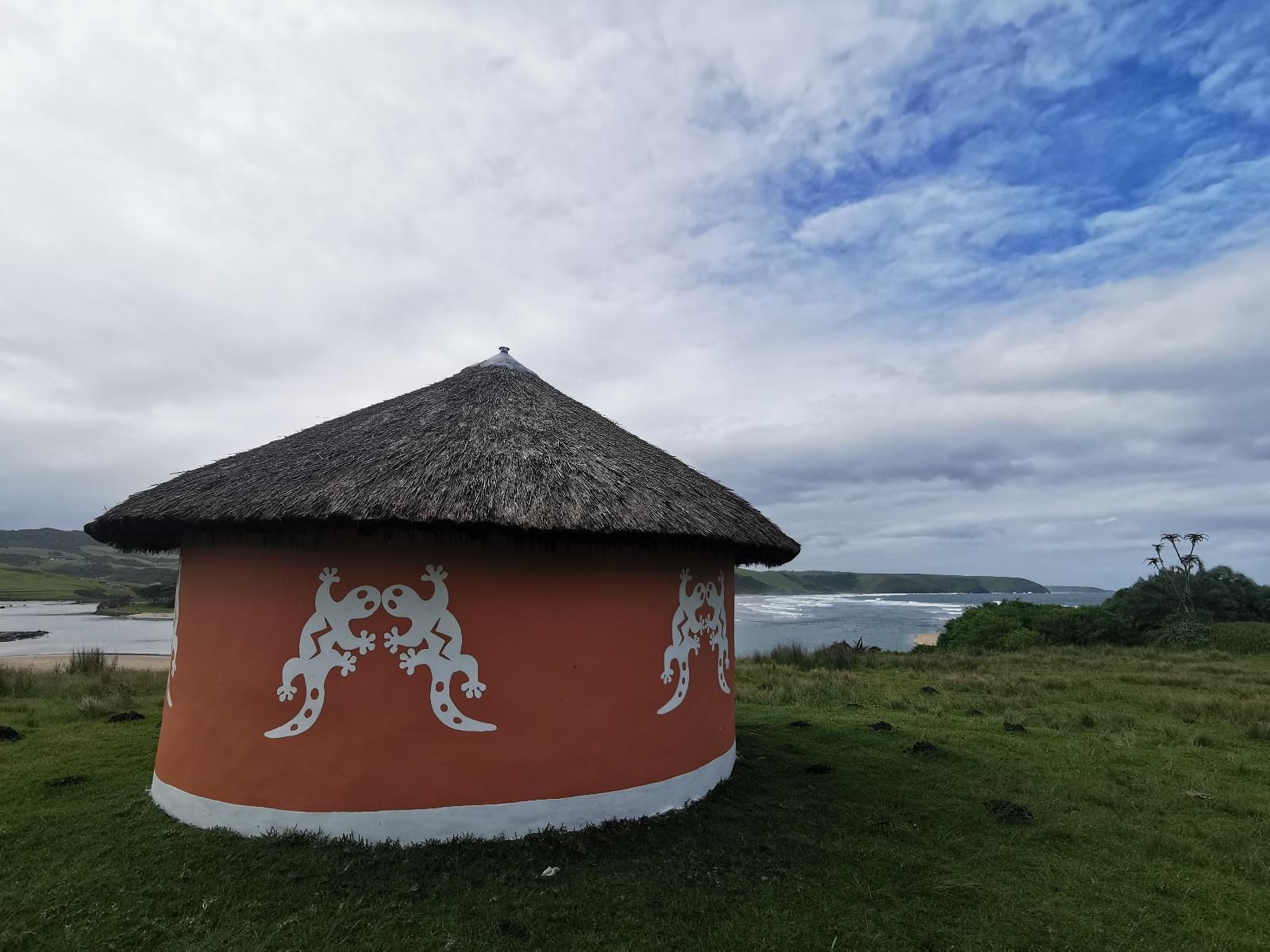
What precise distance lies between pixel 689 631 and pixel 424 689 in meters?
2.31

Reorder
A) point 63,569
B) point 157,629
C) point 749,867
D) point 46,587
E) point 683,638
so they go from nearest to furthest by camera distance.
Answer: point 749,867 < point 683,638 < point 157,629 < point 46,587 < point 63,569

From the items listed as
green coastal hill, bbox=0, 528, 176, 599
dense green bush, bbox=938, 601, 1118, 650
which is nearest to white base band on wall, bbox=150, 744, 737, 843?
dense green bush, bbox=938, 601, 1118, 650

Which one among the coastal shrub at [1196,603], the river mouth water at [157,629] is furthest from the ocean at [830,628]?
the coastal shrub at [1196,603]

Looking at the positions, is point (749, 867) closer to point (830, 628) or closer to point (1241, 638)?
point (1241, 638)

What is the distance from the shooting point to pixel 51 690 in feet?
37.6

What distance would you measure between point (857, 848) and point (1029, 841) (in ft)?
5.02

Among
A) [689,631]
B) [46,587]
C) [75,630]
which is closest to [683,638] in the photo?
[689,631]

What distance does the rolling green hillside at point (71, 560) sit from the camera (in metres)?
76.5

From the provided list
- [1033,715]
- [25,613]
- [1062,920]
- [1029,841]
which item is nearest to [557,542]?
[1062,920]

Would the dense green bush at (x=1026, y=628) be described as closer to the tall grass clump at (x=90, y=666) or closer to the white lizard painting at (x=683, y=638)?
the white lizard painting at (x=683, y=638)

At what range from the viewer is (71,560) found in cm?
8562

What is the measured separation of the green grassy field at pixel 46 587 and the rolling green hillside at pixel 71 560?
209 cm

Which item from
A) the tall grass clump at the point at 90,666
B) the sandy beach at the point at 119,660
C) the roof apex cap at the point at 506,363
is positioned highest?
the roof apex cap at the point at 506,363

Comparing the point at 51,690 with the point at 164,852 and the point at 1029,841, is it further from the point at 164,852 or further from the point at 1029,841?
the point at 1029,841
